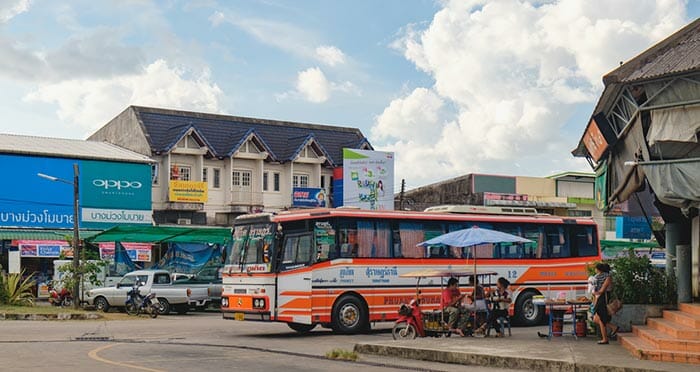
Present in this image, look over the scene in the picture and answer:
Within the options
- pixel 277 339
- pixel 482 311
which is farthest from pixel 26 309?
pixel 482 311

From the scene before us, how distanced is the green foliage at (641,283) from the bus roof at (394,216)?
6689 mm

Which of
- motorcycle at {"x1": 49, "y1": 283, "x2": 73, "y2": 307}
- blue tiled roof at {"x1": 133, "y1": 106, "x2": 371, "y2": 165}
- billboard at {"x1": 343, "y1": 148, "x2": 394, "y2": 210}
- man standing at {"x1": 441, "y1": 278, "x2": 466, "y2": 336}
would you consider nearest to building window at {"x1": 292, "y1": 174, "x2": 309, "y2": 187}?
blue tiled roof at {"x1": 133, "y1": 106, "x2": 371, "y2": 165}

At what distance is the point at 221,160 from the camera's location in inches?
2181

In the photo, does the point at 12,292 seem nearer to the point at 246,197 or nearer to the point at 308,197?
the point at 246,197

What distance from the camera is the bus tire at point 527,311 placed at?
84.3 ft

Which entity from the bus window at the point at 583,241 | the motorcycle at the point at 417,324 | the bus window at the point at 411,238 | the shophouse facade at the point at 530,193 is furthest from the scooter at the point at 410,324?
the shophouse facade at the point at 530,193

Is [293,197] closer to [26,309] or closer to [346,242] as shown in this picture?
[26,309]

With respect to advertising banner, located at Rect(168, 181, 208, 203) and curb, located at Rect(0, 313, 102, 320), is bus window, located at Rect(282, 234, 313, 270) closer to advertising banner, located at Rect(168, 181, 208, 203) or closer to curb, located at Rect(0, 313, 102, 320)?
curb, located at Rect(0, 313, 102, 320)

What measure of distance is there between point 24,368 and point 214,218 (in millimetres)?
40748

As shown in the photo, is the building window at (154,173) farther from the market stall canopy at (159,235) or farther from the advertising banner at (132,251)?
the market stall canopy at (159,235)

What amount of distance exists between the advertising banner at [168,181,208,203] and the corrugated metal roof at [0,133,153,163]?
2.12 m

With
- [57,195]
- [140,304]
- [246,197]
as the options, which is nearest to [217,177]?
[246,197]

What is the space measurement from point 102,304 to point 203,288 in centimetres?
377

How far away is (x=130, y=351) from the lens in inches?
688
